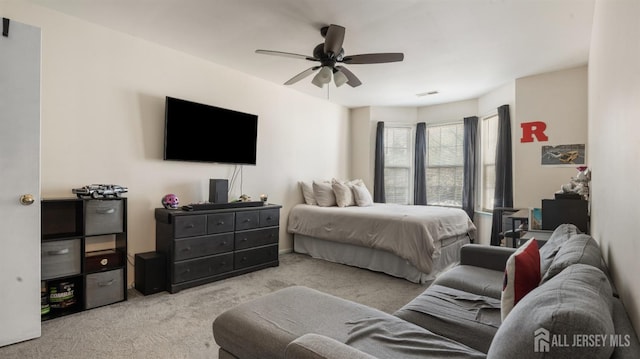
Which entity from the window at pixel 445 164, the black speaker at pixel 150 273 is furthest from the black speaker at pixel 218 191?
the window at pixel 445 164

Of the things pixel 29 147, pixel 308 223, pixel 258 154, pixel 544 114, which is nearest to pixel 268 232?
pixel 308 223

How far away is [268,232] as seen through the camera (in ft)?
13.6

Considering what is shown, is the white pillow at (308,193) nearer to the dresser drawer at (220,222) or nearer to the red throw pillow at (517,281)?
the dresser drawer at (220,222)

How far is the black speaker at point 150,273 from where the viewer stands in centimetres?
310

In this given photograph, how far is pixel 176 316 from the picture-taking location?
2652mm

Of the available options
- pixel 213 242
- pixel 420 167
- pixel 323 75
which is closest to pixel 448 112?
pixel 420 167

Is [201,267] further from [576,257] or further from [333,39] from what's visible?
[576,257]

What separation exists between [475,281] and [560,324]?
1.54m

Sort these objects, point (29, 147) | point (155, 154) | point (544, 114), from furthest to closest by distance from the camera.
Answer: point (544, 114), point (155, 154), point (29, 147)

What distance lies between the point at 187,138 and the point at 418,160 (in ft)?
14.2

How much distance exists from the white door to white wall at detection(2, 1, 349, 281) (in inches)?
23.7

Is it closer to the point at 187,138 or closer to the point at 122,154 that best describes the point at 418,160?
the point at 187,138

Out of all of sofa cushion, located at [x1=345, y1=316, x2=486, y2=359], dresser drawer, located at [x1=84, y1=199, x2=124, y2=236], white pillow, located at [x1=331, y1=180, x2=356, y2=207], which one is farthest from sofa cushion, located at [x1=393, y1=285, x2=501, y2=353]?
white pillow, located at [x1=331, y1=180, x2=356, y2=207]

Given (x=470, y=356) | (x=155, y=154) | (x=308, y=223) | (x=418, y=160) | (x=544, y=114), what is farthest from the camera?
(x=418, y=160)
